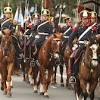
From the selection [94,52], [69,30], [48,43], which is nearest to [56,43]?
[48,43]

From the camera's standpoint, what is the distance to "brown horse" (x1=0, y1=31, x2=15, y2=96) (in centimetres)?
1798

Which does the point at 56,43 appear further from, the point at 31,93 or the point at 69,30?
the point at 69,30

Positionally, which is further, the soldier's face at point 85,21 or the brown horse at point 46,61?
the brown horse at point 46,61

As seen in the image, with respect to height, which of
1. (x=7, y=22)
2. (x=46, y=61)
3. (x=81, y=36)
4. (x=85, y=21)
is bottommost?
(x=46, y=61)

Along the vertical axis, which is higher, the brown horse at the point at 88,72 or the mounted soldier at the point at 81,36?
the mounted soldier at the point at 81,36

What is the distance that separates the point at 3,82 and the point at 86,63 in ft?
14.5

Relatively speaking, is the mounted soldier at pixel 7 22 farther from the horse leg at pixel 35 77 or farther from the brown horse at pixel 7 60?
the horse leg at pixel 35 77

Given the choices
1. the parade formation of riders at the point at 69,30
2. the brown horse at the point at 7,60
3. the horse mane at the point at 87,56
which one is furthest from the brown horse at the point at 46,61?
the horse mane at the point at 87,56

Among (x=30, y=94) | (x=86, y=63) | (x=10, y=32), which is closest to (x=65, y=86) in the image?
(x=30, y=94)

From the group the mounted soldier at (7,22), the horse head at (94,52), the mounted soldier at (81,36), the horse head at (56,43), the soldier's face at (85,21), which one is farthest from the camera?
the mounted soldier at (7,22)

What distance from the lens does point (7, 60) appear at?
60.1ft

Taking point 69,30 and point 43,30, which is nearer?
point 43,30

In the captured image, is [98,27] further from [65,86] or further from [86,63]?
[65,86]

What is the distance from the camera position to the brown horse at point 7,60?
1798 cm
